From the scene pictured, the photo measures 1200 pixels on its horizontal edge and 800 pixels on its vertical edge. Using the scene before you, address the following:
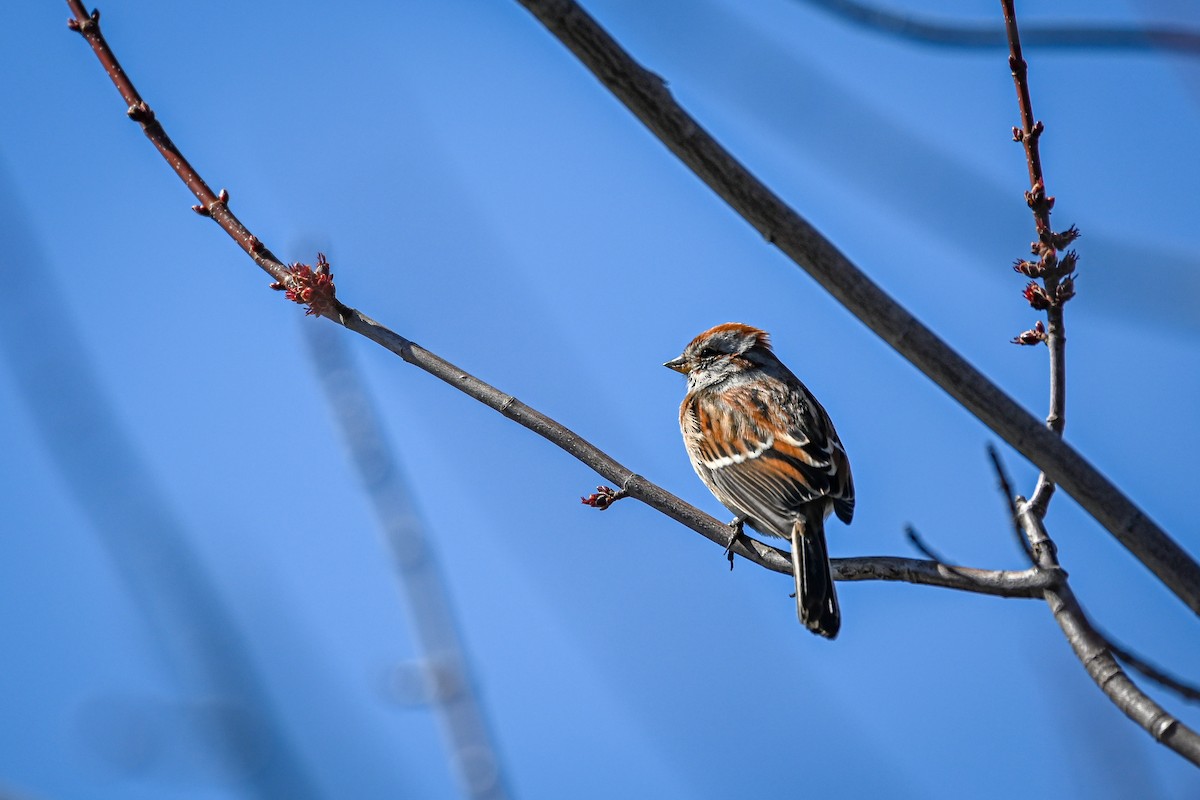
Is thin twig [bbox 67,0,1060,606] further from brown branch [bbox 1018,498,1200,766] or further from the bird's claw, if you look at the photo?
the bird's claw

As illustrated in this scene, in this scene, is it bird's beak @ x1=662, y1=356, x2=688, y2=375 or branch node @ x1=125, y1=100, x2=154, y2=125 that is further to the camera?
bird's beak @ x1=662, y1=356, x2=688, y2=375

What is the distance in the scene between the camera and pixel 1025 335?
12.3 feet

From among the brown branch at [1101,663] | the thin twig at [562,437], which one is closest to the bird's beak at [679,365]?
the thin twig at [562,437]

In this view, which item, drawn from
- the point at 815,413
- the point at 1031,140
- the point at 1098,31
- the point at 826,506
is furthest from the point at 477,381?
the point at 815,413

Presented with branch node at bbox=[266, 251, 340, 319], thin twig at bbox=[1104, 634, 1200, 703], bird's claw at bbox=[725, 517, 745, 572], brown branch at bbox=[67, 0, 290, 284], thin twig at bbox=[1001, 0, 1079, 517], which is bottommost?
thin twig at bbox=[1104, 634, 1200, 703]

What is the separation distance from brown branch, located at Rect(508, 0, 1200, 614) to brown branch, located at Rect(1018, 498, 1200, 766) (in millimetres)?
533

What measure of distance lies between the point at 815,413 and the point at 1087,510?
13.5 feet

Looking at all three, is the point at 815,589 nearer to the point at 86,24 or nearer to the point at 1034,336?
the point at 1034,336

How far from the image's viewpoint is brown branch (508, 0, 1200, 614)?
1.98 m

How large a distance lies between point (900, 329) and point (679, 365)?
525 cm

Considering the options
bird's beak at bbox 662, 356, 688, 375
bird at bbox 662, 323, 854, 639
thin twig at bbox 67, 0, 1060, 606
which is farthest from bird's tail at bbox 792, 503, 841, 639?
bird's beak at bbox 662, 356, 688, 375

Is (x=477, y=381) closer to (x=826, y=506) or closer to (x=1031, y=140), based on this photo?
(x=1031, y=140)

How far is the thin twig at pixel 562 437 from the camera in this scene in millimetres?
3195

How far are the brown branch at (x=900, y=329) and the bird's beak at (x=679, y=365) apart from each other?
16.9 ft
